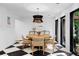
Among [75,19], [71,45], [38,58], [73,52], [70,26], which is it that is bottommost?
[73,52]

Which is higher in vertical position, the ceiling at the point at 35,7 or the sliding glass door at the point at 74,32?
the ceiling at the point at 35,7

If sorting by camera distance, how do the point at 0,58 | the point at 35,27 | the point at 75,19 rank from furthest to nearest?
the point at 35,27 < the point at 75,19 < the point at 0,58

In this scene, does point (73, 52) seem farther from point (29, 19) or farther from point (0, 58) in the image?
point (29, 19)

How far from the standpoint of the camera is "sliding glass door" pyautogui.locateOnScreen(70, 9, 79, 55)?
3527 mm

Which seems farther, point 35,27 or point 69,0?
point 35,27

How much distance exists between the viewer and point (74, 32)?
144 inches

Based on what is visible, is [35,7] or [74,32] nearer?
[74,32]

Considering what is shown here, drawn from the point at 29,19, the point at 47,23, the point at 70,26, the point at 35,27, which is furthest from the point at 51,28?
the point at 70,26

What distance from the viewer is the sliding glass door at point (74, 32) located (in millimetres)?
3527

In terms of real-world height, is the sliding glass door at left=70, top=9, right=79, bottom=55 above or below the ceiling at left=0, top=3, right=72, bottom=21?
below

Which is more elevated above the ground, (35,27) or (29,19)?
(29,19)

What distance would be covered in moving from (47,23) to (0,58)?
7.13 m

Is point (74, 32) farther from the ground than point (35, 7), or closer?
closer

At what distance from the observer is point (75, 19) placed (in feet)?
11.9
